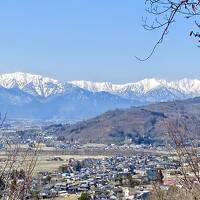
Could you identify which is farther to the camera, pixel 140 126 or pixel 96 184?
pixel 140 126

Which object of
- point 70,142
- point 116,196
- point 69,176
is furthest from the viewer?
point 70,142

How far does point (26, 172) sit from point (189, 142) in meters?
1.77

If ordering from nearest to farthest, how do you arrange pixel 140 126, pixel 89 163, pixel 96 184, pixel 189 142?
1. pixel 189 142
2. pixel 96 184
3. pixel 89 163
4. pixel 140 126

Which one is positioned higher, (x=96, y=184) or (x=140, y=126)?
(x=140, y=126)

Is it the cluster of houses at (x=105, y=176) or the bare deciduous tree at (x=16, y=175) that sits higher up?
the bare deciduous tree at (x=16, y=175)

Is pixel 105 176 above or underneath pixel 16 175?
underneath

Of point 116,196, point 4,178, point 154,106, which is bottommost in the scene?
point 116,196

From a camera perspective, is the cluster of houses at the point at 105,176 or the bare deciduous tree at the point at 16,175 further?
the cluster of houses at the point at 105,176

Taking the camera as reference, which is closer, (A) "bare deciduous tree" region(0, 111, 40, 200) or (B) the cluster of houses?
(A) "bare deciduous tree" region(0, 111, 40, 200)

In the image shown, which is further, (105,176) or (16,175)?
(105,176)

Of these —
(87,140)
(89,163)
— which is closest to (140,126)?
(87,140)

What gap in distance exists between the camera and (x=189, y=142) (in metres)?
5.56

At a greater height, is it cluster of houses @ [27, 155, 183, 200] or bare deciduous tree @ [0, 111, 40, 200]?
bare deciduous tree @ [0, 111, 40, 200]

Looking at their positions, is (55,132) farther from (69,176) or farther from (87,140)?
(69,176)
